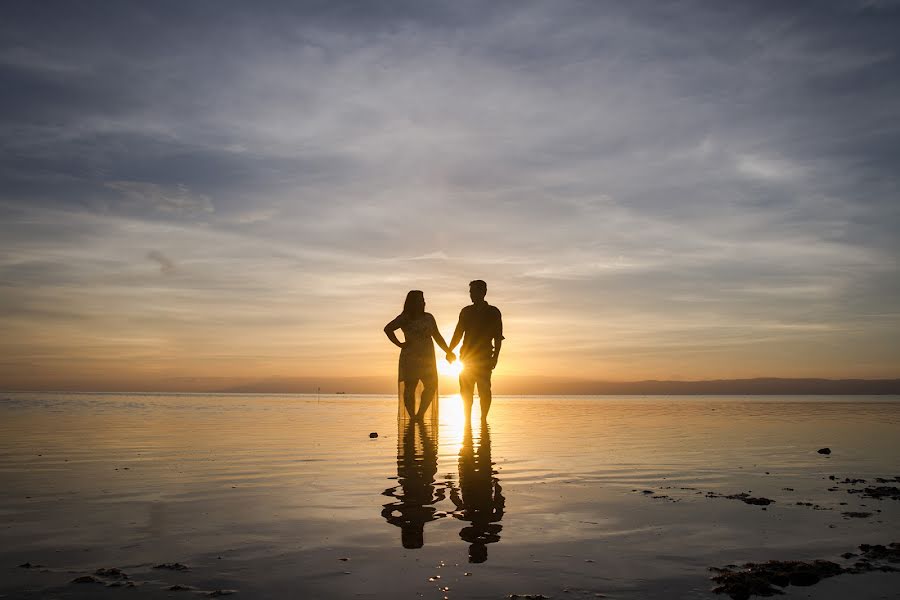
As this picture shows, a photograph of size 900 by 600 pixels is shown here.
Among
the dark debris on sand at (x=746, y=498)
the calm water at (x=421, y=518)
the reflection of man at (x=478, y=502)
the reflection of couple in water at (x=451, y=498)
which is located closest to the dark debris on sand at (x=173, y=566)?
the calm water at (x=421, y=518)

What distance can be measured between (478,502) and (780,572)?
2.90 m

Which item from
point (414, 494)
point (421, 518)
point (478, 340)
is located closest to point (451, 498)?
point (414, 494)

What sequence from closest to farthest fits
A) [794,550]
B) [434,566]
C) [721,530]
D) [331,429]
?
[434,566] → [794,550] → [721,530] → [331,429]

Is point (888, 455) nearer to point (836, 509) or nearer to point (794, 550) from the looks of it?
point (836, 509)

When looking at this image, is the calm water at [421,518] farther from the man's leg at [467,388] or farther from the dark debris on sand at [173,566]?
the man's leg at [467,388]

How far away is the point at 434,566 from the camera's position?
4023 mm

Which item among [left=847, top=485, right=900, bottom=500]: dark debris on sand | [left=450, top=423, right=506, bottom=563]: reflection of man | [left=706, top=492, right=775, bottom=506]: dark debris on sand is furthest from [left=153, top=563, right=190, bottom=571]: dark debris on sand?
[left=847, top=485, right=900, bottom=500]: dark debris on sand

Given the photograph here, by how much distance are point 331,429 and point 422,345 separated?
10.9 feet

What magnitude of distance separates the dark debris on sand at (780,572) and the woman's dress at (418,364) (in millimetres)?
13562

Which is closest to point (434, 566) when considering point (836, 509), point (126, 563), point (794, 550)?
point (126, 563)

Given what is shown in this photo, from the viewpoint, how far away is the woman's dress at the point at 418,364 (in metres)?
17.5

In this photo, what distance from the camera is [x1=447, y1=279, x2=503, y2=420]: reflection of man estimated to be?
53.5ft

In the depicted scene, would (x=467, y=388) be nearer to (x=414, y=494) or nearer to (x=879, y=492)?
(x=414, y=494)

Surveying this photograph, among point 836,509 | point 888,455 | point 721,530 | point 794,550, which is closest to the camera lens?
point 794,550
